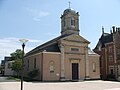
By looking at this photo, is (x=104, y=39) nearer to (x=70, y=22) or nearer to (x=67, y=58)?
(x=70, y=22)

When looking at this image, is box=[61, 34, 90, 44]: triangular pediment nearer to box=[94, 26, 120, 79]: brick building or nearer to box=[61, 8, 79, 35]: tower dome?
box=[61, 8, 79, 35]: tower dome

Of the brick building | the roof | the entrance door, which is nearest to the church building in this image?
the entrance door

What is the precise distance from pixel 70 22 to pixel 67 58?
25.6 ft

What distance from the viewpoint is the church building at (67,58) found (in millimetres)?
31812

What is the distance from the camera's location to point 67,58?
33656mm

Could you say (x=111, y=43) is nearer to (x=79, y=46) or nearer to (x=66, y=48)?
(x=79, y=46)

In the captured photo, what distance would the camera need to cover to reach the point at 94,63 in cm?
3709

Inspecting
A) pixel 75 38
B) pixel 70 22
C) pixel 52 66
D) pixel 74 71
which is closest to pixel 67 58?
pixel 74 71

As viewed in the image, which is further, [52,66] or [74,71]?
[74,71]

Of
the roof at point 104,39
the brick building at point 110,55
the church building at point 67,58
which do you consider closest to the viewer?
the church building at point 67,58

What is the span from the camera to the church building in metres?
31.8

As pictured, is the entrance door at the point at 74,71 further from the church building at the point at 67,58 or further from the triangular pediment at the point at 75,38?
the triangular pediment at the point at 75,38

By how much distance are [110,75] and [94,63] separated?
822cm

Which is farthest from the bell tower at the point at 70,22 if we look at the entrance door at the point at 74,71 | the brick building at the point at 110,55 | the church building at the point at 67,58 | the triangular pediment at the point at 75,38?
the brick building at the point at 110,55
